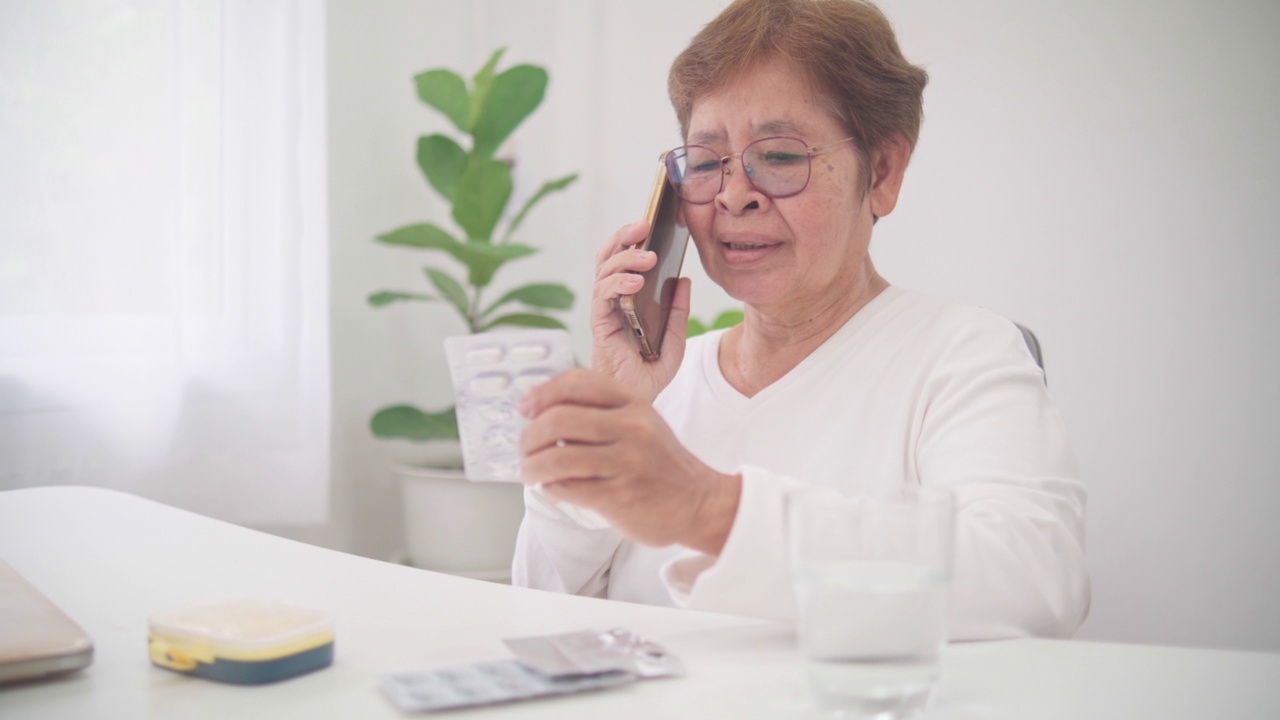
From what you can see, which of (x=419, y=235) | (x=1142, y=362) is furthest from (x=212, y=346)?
(x=1142, y=362)

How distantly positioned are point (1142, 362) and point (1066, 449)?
1.15 meters

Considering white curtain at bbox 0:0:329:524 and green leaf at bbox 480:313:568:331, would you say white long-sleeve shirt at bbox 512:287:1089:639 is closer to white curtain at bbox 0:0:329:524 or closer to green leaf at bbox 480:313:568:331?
green leaf at bbox 480:313:568:331

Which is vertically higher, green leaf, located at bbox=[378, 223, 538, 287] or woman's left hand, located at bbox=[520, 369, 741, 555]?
green leaf, located at bbox=[378, 223, 538, 287]

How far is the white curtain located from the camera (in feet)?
5.76

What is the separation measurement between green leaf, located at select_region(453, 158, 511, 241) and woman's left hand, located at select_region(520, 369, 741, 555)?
1.66 metres

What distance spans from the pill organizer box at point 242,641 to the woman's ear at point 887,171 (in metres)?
0.88

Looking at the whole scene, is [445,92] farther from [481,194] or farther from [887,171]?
[887,171]

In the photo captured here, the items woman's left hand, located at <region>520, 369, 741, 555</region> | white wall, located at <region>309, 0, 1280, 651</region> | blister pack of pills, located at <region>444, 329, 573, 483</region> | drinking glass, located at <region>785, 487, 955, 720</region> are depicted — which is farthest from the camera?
white wall, located at <region>309, 0, 1280, 651</region>

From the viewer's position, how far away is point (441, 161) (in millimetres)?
2322

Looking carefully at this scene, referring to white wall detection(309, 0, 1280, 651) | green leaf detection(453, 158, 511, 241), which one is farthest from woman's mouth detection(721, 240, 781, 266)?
green leaf detection(453, 158, 511, 241)

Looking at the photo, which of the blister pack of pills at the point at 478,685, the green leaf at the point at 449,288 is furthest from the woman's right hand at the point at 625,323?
the green leaf at the point at 449,288

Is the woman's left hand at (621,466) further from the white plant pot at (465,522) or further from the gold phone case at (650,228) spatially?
the white plant pot at (465,522)

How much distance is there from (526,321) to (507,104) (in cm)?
49

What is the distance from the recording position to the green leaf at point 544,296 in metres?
2.35
